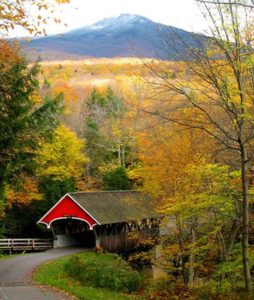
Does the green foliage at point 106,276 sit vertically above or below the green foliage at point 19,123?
below

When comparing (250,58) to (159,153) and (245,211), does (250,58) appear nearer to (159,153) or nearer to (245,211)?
(245,211)

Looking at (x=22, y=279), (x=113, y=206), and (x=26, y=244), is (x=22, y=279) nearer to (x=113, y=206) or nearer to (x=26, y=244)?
(x=113, y=206)

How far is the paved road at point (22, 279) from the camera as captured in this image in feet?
41.8

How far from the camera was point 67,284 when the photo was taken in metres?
15.0

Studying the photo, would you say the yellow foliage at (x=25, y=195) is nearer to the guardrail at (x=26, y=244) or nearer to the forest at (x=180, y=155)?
the forest at (x=180, y=155)

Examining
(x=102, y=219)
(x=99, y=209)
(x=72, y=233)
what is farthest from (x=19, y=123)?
(x=72, y=233)

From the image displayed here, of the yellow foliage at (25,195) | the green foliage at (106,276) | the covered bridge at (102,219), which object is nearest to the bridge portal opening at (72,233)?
the covered bridge at (102,219)

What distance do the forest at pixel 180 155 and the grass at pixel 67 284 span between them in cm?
209

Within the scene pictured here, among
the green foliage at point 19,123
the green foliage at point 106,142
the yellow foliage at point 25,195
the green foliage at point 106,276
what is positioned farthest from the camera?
the green foliage at point 106,142

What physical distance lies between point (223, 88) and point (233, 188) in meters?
3.51

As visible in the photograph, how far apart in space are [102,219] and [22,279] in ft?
35.7

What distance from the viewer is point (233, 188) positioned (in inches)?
467

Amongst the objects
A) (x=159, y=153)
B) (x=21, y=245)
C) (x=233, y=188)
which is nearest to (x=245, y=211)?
(x=233, y=188)

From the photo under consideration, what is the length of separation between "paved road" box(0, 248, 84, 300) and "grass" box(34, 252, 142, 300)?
0.42m
